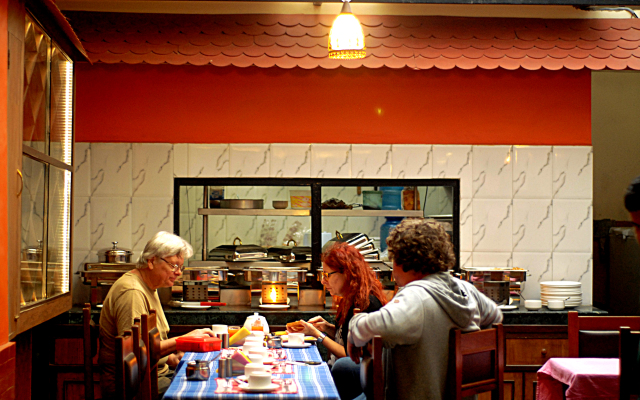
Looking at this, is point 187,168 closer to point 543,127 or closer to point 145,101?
point 145,101

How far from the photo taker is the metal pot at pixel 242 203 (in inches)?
211

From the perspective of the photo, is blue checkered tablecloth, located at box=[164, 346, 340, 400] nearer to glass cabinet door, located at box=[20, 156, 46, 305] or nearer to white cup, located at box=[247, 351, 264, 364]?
white cup, located at box=[247, 351, 264, 364]

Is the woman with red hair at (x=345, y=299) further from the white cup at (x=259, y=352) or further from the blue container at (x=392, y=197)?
the blue container at (x=392, y=197)

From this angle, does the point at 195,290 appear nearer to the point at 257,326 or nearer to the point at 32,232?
the point at 257,326

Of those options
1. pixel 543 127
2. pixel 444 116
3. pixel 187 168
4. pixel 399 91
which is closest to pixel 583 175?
pixel 543 127

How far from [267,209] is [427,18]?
6.66 feet

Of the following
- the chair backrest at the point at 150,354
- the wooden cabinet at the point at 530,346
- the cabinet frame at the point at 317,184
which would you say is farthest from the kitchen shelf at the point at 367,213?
the chair backrest at the point at 150,354

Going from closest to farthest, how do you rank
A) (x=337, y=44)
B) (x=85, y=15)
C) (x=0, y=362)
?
(x=0, y=362) < (x=337, y=44) < (x=85, y=15)

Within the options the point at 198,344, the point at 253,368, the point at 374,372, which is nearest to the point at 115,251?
the point at 198,344

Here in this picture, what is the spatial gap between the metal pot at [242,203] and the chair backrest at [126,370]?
2631 mm

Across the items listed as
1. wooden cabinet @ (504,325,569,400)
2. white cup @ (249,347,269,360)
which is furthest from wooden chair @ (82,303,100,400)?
wooden cabinet @ (504,325,569,400)

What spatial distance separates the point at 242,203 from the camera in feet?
17.6

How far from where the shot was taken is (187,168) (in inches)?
211

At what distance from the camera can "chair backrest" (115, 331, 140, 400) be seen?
2596 mm
